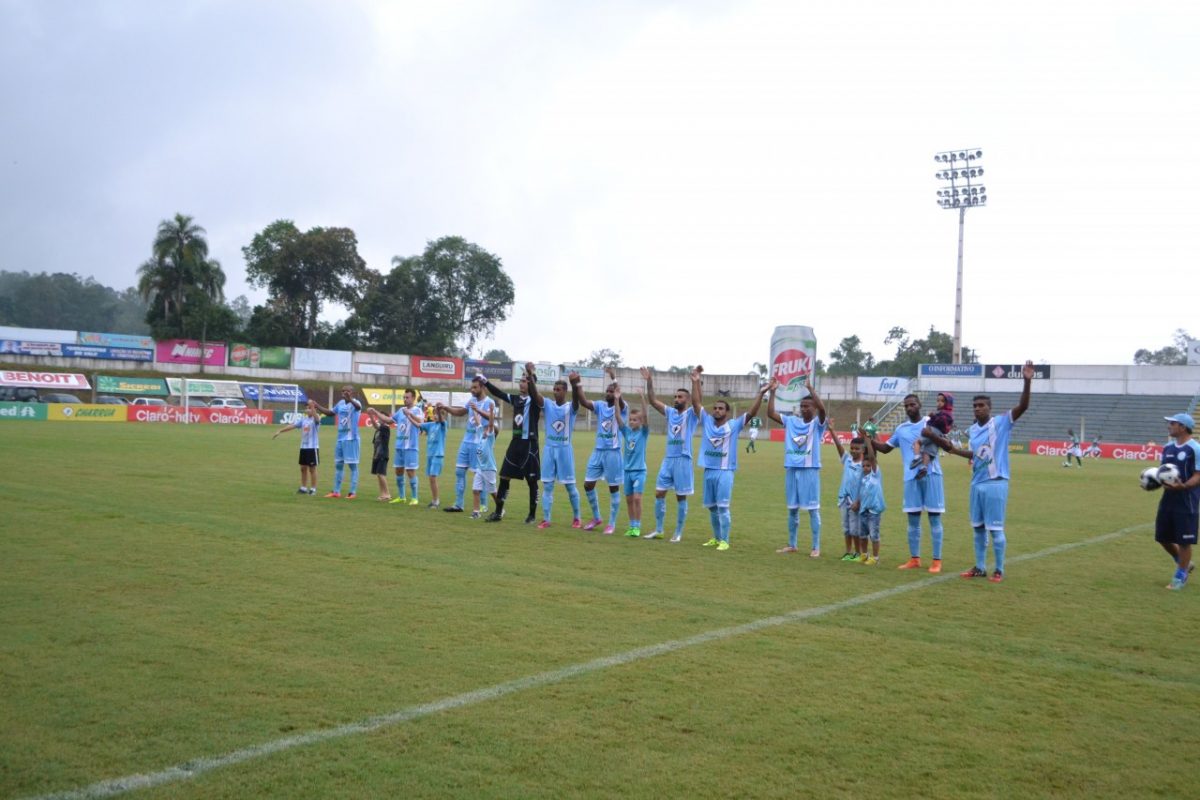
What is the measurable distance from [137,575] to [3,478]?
38.2 feet

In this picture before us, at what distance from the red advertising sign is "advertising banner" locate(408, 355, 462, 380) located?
46.6 metres

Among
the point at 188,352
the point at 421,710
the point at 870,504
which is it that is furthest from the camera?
the point at 188,352

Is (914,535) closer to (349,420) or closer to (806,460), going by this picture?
(806,460)

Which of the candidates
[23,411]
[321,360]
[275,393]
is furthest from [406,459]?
[321,360]

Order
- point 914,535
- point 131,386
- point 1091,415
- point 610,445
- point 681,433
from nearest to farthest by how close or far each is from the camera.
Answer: point 914,535, point 681,433, point 610,445, point 1091,415, point 131,386

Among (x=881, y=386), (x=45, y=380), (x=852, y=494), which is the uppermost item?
(x=881, y=386)

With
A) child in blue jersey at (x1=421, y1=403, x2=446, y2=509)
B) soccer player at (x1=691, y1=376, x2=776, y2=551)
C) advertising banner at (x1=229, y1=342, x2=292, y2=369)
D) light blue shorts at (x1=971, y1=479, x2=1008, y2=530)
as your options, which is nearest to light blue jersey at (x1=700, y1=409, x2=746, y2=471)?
soccer player at (x1=691, y1=376, x2=776, y2=551)

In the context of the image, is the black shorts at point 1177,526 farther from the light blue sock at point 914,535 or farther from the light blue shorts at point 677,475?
the light blue shorts at point 677,475

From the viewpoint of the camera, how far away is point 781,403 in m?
44.8

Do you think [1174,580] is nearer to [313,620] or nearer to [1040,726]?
[1040,726]

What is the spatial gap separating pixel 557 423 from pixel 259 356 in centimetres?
6594

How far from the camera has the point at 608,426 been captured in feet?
47.0

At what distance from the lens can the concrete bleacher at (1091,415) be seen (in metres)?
60.4

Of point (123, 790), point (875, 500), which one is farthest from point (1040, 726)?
point (875, 500)
